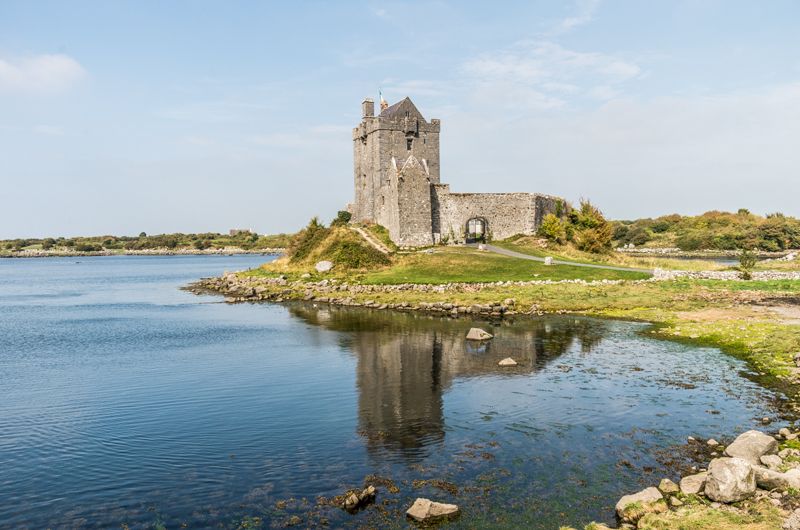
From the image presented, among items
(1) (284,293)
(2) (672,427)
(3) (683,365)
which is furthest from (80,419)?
(1) (284,293)

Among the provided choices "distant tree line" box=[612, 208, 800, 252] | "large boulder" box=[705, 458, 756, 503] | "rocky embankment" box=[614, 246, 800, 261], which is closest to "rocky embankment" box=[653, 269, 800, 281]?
"large boulder" box=[705, 458, 756, 503]

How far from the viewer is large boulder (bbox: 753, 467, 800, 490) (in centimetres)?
1195

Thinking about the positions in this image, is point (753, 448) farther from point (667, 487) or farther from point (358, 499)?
point (358, 499)

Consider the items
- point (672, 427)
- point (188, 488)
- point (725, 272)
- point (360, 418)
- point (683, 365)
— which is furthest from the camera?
point (725, 272)

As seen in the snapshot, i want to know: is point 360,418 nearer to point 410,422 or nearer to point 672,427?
point 410,422

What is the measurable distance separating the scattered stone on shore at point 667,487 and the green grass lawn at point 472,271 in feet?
115

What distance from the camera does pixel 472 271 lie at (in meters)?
51.6

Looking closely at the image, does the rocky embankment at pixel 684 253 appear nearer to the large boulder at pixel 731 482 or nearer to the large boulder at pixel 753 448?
the large boulder at pixel 753 448

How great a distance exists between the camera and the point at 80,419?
19297 millimetres

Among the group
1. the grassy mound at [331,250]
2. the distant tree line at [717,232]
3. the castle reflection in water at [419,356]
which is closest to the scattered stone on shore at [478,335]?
the castle reflection in water at [419,356]

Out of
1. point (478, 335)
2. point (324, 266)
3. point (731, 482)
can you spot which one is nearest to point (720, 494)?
point (731, 482)

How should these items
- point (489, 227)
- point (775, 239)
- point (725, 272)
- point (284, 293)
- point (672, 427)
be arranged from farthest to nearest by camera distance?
point (775, 239) → point (489, 227) → point (284, 293) → point (725, 272) → point (672, 427)

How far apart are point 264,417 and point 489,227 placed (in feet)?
165

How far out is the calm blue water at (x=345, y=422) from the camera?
13117mm
